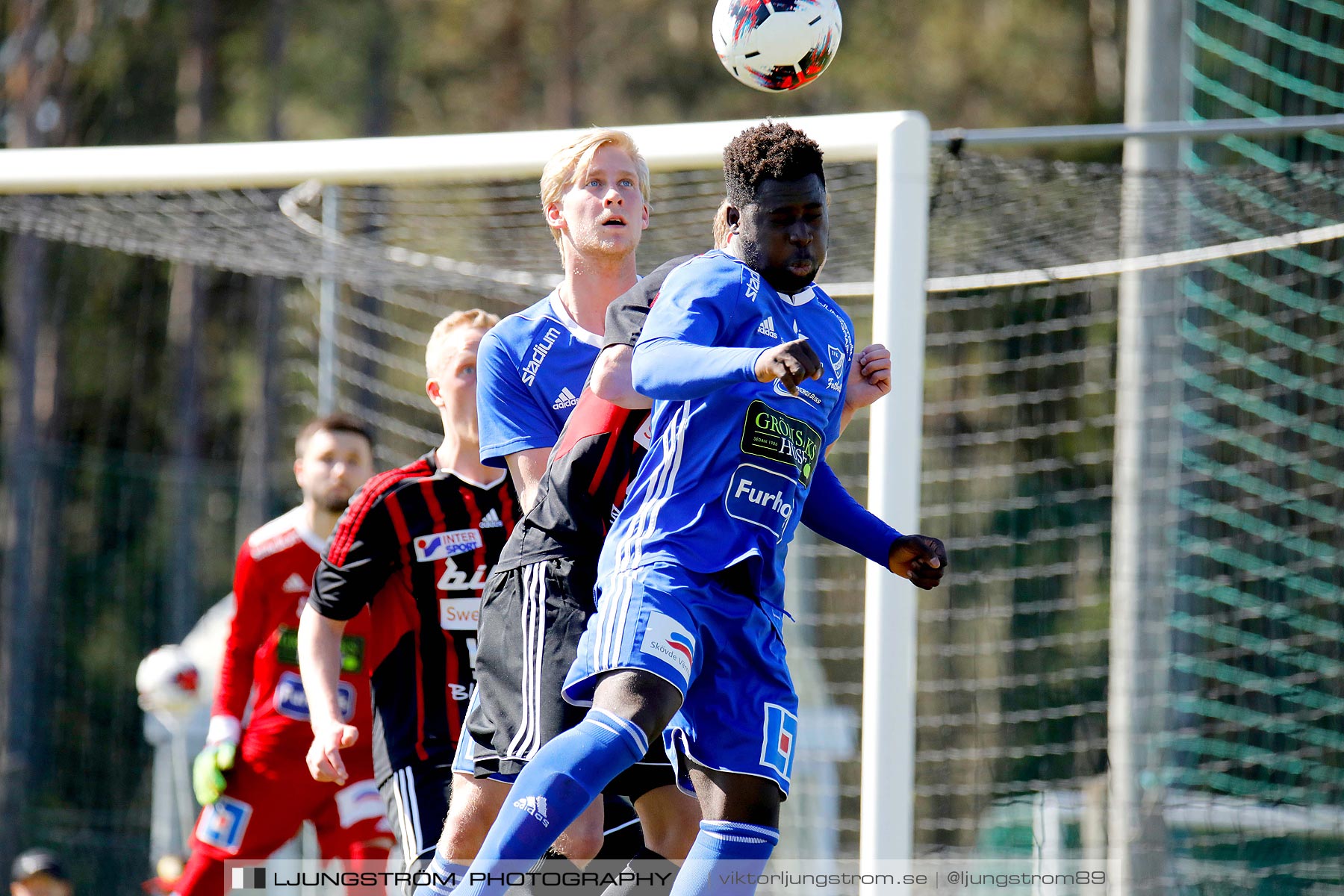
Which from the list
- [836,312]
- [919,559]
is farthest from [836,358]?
[919,559]

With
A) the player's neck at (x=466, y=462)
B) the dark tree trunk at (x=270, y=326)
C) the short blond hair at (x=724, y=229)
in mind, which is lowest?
the player's neck at (x=466, y=462)

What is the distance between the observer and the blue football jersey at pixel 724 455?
9.74ft

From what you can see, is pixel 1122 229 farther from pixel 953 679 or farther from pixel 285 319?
pixel 285 319

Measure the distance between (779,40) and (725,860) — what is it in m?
1.95

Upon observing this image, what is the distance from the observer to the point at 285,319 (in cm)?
1923

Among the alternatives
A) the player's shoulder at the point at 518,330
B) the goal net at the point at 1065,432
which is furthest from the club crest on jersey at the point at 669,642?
the goal net at the point at 1065,432

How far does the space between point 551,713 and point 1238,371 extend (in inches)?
432

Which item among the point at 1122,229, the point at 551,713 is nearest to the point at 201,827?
the point at 551,713

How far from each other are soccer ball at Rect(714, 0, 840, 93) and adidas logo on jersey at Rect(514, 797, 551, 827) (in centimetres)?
184

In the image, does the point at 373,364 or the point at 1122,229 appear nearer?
the point at 1122,229

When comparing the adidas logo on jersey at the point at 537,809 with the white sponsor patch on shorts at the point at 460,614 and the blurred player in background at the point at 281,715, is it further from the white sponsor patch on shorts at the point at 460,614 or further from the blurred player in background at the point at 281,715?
the blurred player in background at the point at 281,715

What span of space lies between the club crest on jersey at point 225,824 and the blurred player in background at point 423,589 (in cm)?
84

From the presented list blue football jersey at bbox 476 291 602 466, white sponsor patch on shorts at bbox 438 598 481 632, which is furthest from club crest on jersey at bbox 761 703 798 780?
white sponsor patch on shorts at bbox 438 598 481 632

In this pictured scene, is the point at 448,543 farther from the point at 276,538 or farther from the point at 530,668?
the point at 276,538
